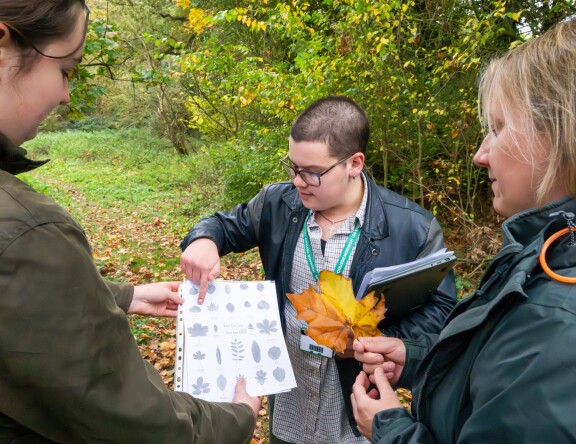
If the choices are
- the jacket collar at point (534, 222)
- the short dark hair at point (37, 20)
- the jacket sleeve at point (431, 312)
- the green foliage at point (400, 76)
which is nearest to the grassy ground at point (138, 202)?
the jacket sleeve at point (431, 312)

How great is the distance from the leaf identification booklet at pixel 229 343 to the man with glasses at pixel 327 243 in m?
0.13

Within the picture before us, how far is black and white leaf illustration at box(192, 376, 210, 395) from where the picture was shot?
5.68 ft

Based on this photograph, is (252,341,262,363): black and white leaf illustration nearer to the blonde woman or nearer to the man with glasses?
the man with glasses

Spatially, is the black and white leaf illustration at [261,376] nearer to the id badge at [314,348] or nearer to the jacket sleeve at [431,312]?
the id badge at [314,348]

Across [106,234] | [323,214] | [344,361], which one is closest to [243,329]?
[344,361]

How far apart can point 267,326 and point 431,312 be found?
0.82 m

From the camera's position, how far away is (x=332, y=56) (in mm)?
6137

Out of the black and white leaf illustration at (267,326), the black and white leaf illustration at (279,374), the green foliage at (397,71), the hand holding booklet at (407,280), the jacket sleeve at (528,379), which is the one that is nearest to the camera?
the jacket sleeve at (528,379)

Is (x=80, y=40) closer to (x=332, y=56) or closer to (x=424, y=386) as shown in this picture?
(x=424, y=386)

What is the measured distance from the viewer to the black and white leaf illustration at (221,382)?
1779 millimetres

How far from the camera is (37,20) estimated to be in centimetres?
102

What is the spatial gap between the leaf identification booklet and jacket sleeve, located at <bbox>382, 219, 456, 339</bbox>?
22.7 inches

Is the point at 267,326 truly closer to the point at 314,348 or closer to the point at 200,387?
the point at 314,348

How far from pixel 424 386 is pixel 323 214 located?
4.14ft
